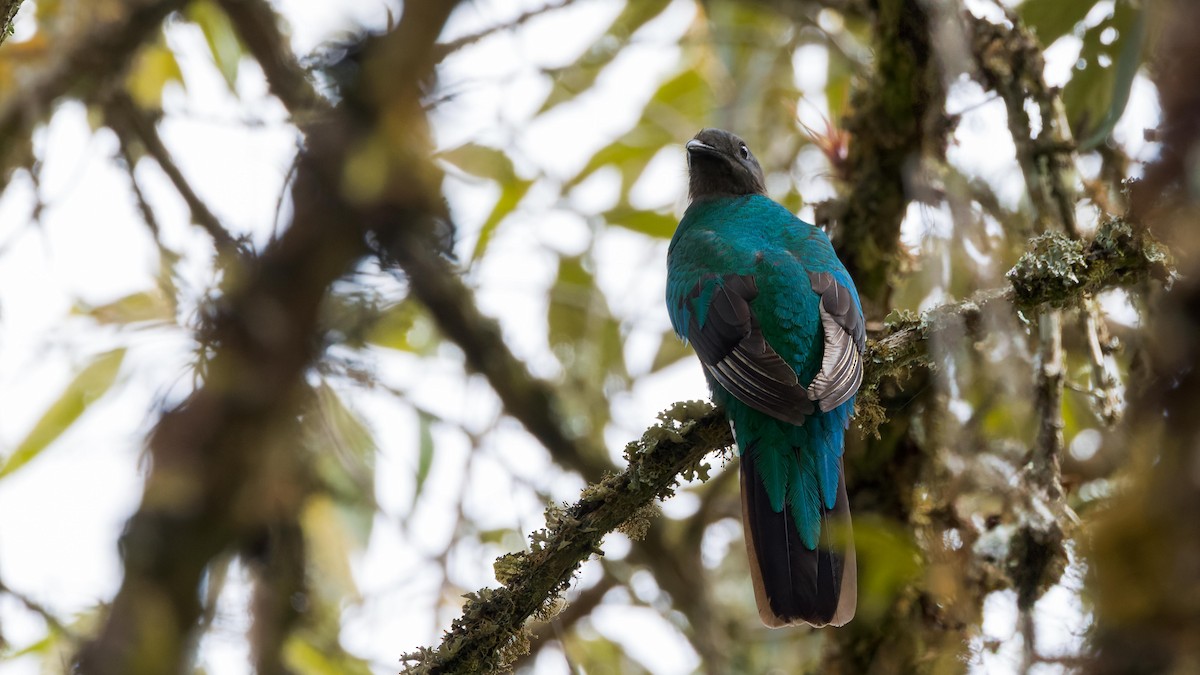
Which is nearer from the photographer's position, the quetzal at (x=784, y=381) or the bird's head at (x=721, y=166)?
the quetzal at (x=784, y=381)

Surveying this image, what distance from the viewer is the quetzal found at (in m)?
3.40

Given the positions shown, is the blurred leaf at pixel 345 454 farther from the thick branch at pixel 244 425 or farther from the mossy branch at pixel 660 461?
the mossy branch at pixel 660 461

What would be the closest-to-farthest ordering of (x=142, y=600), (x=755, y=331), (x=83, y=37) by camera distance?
(x=755, y=331), (x=142, y=600), (x=83, y=37)

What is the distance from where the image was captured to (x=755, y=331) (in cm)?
389

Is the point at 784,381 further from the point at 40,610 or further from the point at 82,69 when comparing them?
the point at 82,69

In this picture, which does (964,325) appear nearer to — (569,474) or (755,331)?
(755,331)

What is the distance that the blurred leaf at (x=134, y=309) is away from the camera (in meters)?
5.33

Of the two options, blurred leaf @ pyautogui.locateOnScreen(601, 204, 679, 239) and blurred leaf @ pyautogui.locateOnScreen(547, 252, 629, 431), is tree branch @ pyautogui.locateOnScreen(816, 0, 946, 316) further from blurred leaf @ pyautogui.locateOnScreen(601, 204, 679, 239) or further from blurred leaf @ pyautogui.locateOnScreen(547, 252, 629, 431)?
blurred leaf @ pyautogui.locateOnScreen(547, 252, 629, 431)

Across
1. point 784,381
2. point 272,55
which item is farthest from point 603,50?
point 784,381

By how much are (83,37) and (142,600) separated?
253 centimetres

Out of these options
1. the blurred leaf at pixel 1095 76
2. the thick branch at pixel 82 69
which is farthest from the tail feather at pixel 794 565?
the thick branch at pixel 82 69

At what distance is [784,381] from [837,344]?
22 centimetres

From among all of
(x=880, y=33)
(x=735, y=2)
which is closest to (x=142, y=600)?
(x=880, y=33)

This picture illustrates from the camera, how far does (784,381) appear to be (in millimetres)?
3527
